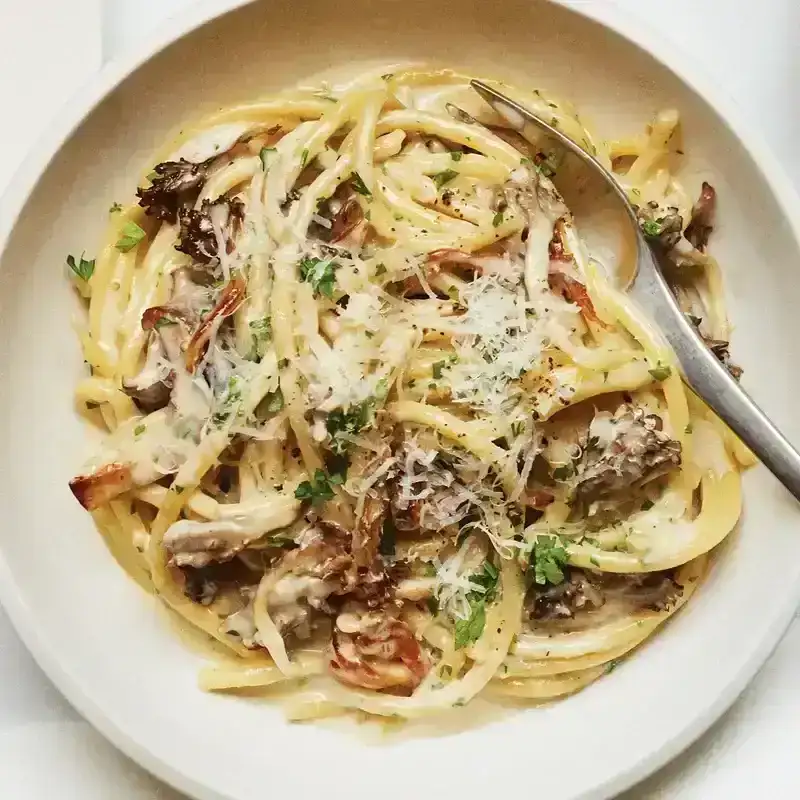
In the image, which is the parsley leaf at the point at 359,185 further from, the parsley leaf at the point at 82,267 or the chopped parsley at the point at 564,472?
the chopped parsley at the point at 564,472

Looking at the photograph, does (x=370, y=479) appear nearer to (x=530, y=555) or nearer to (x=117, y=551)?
(x=530, y=555)

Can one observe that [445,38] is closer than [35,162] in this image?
No

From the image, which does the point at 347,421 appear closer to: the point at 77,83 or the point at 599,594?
the point at 599,594

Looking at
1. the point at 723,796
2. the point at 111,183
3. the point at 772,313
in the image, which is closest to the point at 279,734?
the point at 723,796

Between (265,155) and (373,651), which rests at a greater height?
(265,155)

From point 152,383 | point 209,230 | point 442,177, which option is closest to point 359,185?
point 442,177

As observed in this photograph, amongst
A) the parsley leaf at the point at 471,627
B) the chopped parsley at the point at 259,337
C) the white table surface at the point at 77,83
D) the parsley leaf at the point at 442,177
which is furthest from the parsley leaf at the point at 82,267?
the parsley leaf at the point at 471,627
